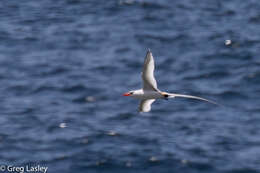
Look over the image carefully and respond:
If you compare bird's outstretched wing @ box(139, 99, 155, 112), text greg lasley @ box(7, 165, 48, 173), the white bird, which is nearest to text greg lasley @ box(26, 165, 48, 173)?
text greg lasley @ box(7, 165, 48, 173)

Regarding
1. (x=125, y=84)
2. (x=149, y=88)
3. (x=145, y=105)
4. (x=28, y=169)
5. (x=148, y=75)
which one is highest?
(x=148, y=75)

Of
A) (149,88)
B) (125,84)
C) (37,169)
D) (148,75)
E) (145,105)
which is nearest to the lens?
(148,75)

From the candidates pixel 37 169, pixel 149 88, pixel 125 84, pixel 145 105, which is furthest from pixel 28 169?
pixel 149 88

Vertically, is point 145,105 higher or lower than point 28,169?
higher

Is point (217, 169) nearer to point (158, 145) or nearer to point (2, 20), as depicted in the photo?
point (158, 145)

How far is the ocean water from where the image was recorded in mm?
38188

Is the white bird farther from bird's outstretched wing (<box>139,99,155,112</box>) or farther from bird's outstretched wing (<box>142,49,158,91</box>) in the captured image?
bird's outstretched wing (<box>139,99,155,112</box>)

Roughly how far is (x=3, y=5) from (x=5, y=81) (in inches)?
774

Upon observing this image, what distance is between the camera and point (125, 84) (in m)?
47.3

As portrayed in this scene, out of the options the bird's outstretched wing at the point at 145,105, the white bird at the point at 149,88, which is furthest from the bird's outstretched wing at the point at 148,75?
the bird's outstretched wing at the point at 145,105

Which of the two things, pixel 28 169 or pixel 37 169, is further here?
pixel 28 169

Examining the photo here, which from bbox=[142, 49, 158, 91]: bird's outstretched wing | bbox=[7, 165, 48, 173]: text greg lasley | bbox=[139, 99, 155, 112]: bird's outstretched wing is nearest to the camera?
bbox=[142, 49, 158, 91]: bird's outstretched wing

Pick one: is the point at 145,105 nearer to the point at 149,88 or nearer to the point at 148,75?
the point at 149,88

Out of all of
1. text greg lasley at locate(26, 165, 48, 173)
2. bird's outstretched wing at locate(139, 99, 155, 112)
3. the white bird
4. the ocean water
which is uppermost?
the white bird
